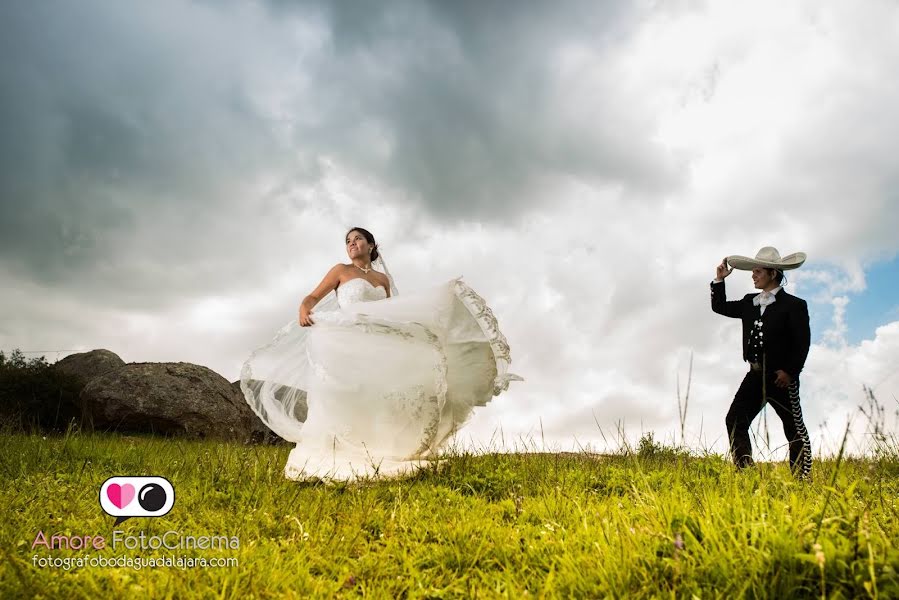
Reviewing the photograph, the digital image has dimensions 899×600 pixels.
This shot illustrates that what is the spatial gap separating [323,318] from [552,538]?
4.33 meters

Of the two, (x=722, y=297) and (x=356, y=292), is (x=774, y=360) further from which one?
(x=356, y=292)

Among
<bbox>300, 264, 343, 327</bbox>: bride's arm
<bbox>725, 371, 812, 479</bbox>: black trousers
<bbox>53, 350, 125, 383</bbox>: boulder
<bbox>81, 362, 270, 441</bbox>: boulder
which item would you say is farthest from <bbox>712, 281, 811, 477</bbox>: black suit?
<bbox>53, 350, 125, 383</bbox>: boulder

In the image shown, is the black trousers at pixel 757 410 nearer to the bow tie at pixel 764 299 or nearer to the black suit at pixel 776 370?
the black suit at pixel 776 370

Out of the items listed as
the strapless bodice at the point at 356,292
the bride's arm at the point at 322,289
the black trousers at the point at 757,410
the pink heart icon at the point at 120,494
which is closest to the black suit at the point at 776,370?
the black trousers at the point at 757,410

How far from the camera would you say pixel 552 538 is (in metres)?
3.69

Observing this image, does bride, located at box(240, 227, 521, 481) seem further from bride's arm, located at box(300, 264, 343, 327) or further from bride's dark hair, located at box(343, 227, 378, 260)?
bride's dark hair, located at box(343, 227, 378, 260)

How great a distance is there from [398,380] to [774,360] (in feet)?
17.4

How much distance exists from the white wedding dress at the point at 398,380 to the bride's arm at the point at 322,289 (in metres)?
0.87

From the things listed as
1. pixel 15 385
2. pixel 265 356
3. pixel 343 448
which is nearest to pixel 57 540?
pixel 343 448

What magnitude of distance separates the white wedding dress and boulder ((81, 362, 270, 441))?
818cm

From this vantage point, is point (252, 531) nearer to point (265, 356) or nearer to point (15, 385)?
point (265, 356)

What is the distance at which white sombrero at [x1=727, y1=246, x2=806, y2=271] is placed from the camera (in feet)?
26.5

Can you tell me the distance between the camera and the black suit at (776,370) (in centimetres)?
755

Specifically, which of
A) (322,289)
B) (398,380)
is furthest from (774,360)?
(322,289)
